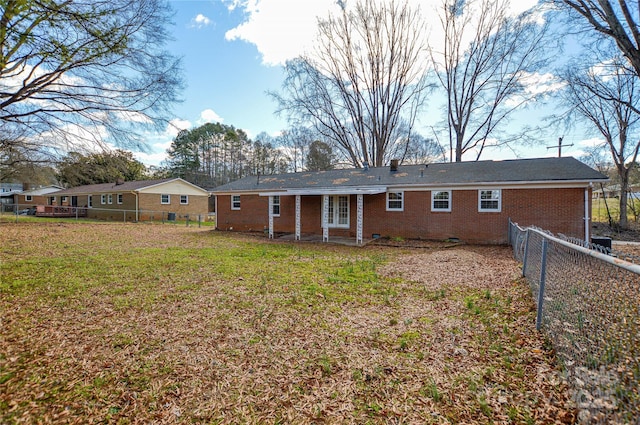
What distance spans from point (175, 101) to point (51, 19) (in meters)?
4.73

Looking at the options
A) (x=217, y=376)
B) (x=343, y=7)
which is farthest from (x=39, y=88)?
(x=343, y=7)

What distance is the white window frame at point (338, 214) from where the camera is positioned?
1505 centimetres

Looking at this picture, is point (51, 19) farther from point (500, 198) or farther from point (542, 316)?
A: point (500, 198)

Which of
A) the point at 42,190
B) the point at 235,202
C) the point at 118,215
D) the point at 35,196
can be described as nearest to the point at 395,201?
the point at 235,202

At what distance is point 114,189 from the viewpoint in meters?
28.0

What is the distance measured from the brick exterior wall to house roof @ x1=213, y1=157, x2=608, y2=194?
546 millimetres

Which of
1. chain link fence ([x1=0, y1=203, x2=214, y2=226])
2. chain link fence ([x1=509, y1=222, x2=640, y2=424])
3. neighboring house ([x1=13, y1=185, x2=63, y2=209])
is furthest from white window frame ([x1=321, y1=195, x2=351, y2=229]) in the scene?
neighboring house ([x1=13, y1=185, x2=63, y2=209])

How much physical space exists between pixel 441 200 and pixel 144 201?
25.1m

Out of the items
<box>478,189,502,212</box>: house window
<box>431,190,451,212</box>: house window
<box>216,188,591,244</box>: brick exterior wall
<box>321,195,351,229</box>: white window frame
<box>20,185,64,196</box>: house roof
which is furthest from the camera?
<box>20,185,64,196</box>: house roof

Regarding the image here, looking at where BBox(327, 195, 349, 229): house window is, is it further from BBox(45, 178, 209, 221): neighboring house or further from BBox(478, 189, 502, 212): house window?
BBox(45, 178, 209, 221): neighboring house

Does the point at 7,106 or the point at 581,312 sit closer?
the point at 581,312

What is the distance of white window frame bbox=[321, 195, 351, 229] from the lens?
1505cm

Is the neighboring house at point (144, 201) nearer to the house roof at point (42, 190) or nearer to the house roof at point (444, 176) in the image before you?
the house roof at point (42, 190)

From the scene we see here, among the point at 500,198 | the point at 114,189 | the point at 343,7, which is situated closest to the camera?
the point at 500,198
